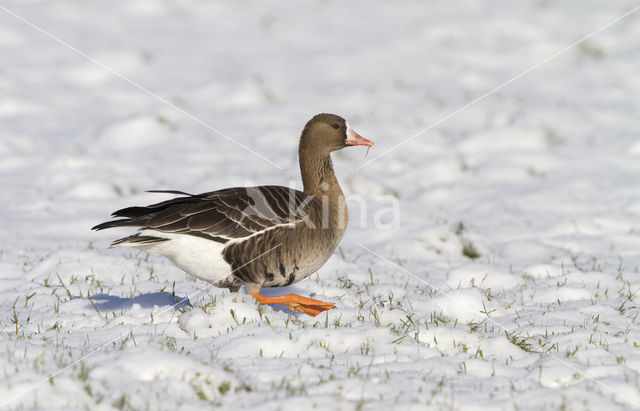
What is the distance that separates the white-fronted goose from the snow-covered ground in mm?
303

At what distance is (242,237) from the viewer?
19.8ft

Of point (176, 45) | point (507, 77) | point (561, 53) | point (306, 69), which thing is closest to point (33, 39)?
point (176, 45)

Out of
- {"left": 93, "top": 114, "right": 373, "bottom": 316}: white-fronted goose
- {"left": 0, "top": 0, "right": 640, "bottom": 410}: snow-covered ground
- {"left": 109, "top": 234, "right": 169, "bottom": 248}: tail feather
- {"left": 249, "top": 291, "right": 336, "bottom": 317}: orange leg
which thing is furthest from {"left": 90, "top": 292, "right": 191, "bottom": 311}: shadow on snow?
{"left": 249, "top": 291, "right": 336, "bottom": 317}: orange leg

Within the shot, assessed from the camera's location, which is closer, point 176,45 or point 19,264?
point 19,264

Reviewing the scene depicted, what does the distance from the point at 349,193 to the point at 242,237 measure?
6514 mm

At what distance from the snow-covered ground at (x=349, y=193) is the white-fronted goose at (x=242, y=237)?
0.99 feet

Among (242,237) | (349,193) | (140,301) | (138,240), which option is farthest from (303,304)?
(349,193)

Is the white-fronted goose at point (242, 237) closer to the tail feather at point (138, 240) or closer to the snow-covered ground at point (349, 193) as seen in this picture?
the tail feather at point (138, 240)

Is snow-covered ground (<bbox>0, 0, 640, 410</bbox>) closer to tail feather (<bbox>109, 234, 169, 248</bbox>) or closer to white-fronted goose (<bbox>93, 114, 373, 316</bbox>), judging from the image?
white-fronted goose (<bbox>93, 114, 373, 316</bbox>)

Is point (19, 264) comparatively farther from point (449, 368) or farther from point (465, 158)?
point (465, 158)

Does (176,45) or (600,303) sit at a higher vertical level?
(176,45)

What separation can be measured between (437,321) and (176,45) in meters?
15.0

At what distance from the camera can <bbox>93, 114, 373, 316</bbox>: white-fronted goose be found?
19.4 feet

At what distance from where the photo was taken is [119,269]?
7.82 m
